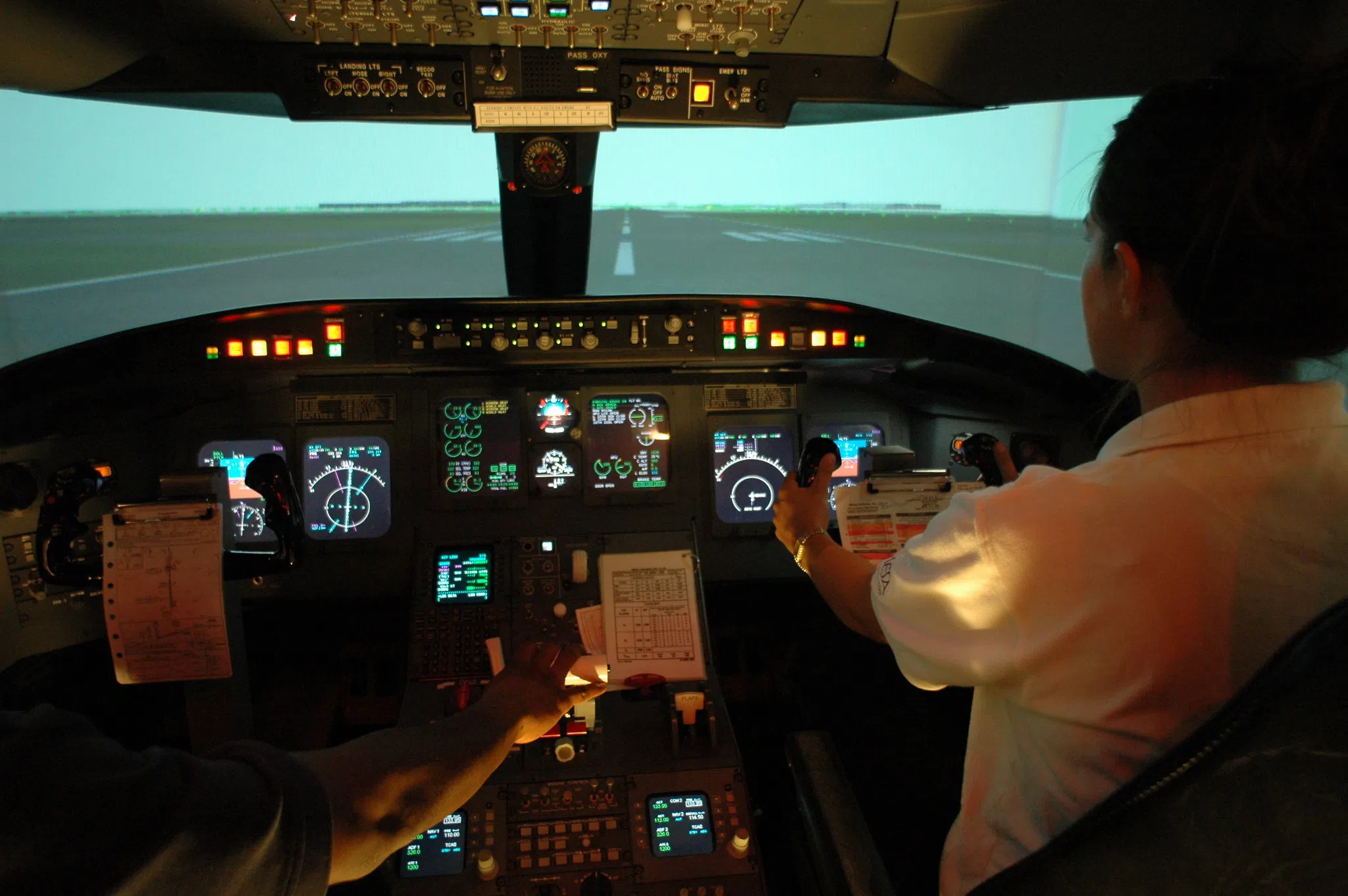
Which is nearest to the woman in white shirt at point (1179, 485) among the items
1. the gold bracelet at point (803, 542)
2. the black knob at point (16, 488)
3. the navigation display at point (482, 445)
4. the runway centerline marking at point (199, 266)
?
the gold bracelet at point (803, 542)

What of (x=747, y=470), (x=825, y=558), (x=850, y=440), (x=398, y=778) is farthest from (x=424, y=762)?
(x=850, y=440)

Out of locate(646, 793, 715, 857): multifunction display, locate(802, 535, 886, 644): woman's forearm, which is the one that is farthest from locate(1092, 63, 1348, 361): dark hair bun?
locate(646, 793, 715, 857): multifunction display

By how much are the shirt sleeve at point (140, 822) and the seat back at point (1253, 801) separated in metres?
0.59

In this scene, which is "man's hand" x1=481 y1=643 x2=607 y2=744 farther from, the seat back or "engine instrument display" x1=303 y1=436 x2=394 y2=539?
"engine instrument display" x1=303 y1=436 x2=394 y2=539

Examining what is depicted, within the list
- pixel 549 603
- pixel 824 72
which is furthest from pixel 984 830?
pixel 824 72

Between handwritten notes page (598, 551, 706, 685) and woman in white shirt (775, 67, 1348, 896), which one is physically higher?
woman in white shirt (775, 67, 1348, 896)

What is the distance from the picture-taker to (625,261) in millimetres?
3215

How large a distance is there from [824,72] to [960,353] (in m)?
0.79

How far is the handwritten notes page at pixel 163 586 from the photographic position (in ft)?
4.95

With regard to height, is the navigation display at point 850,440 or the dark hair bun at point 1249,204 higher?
the dark hair bun at point 1249,204

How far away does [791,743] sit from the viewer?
1.47 meters

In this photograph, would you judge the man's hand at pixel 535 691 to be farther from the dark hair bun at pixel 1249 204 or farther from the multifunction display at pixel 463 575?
the multifunction display at pixel 463 575

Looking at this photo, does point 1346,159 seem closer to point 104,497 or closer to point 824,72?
point 824,72

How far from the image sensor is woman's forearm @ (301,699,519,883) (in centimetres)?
79
